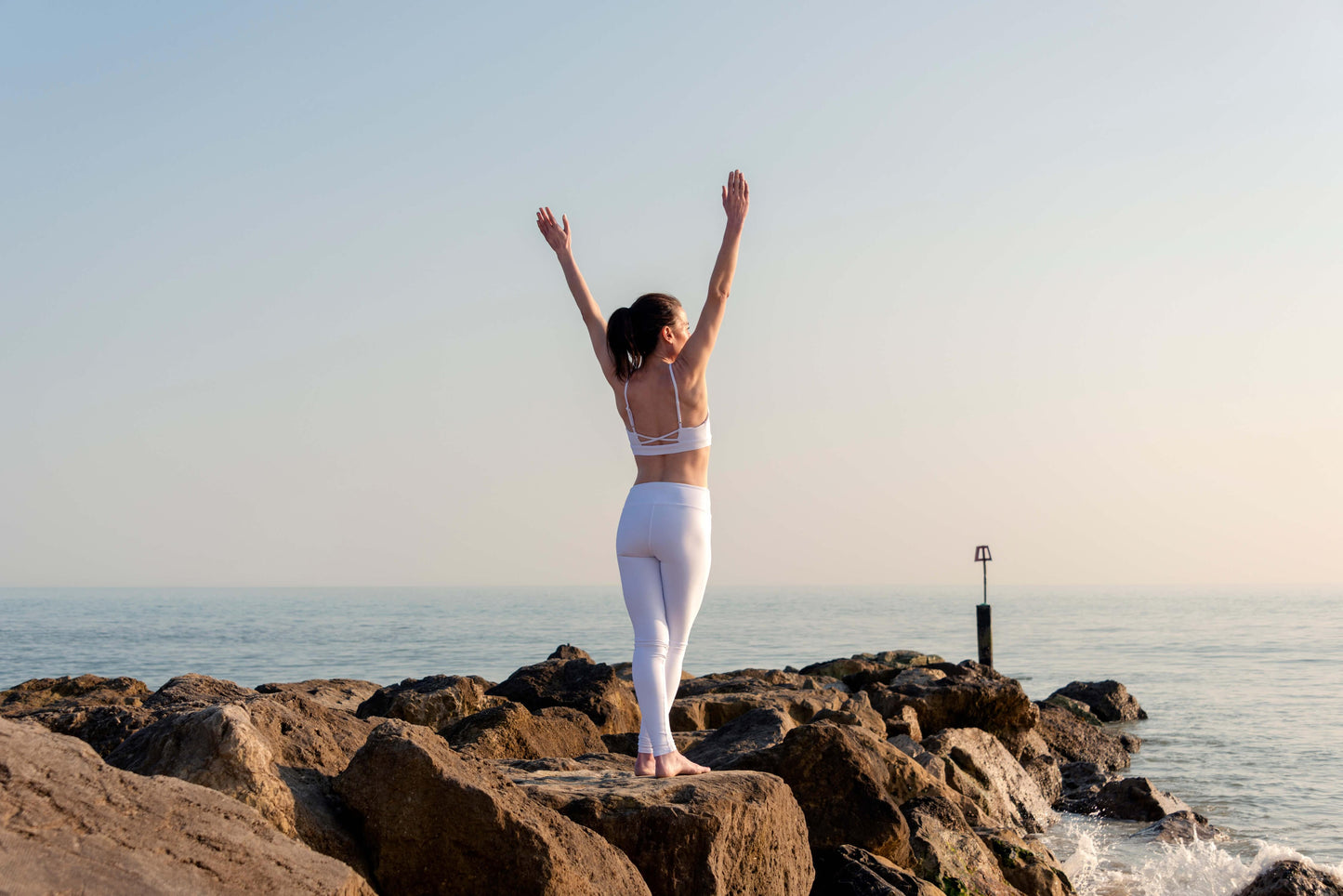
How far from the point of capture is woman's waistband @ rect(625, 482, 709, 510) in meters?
4.57

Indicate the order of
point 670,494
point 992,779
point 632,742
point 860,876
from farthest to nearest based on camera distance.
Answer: point 992,779 → point 632,742 → point 860,876 → point 670,494

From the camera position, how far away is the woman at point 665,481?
15.0ft

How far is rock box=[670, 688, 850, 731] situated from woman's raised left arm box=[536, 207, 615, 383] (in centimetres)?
599

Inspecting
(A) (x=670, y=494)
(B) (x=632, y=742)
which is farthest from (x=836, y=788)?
(A) (x=670, y=494)

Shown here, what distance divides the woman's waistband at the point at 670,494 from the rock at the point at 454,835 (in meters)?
1.37

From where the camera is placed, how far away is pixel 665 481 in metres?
4.61

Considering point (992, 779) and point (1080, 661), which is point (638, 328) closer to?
point (992, 779)

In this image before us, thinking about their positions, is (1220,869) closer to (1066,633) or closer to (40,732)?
(40,732)

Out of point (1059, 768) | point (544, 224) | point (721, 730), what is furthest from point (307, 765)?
point (1059, 768)

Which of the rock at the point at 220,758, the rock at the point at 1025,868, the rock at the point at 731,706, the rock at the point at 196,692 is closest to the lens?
the rock at the point at 220,758

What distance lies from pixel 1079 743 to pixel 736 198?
1262 cm

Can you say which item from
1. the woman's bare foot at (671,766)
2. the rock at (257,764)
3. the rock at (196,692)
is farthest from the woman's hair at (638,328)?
the rock at (196,692)

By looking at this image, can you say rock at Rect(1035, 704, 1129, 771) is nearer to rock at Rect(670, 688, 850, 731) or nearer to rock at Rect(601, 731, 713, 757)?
rock at Rect(670, 688, 850, 731)

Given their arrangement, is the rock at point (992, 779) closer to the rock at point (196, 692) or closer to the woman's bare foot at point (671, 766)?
the woman's bare foot at point (671, 766)
